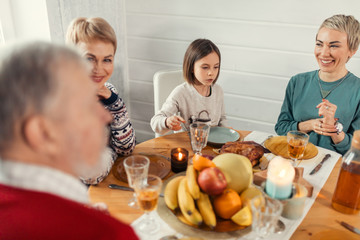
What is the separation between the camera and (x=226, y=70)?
104 inches

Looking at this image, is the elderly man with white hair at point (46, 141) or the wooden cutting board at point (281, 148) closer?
the elderly man with white hair at point (46, 141)

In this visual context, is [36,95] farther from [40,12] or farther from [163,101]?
[40,12]

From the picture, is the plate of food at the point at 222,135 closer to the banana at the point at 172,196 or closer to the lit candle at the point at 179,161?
the lit candle at the point at 179,161

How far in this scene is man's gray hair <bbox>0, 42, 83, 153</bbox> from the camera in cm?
56

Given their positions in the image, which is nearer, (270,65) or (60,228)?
(60,228)

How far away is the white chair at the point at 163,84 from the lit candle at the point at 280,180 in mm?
1308

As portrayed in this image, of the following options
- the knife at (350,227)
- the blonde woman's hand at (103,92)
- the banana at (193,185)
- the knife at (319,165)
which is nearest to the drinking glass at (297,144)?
the knife at (319,165)

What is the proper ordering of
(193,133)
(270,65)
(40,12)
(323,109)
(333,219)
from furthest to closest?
(270,65) < (40,12) < (323,109) < (193,133) < (333,219)

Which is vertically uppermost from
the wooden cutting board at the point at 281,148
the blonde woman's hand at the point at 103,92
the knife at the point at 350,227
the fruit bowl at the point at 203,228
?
the blonde woman's hand at the point at 103,92

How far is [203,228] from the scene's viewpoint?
98 centimetres

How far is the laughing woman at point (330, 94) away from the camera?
171cm

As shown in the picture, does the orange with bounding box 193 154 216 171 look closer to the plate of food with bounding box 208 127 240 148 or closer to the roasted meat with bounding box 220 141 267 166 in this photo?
the roasted meat with bounding box 220 141 267 166

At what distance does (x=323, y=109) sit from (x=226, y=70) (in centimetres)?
114

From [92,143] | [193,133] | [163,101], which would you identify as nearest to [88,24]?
[193,133]
